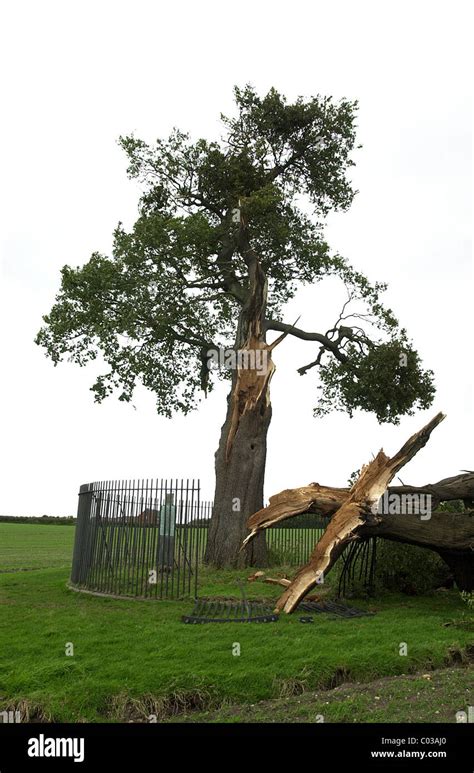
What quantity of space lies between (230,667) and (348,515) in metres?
4.85

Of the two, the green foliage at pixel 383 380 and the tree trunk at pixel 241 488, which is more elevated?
the green foliage at pixel 383 380

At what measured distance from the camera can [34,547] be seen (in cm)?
3444

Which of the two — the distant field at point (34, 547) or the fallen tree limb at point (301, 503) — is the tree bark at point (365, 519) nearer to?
the fallen tree limb at point (301, 503)

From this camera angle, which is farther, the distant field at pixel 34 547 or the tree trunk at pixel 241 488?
the distant field at pixel 34 547

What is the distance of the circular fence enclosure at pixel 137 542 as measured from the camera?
15641mm


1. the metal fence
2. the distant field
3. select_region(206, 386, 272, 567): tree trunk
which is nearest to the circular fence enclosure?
the metal fence

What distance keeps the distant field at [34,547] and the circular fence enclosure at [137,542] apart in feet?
27.0

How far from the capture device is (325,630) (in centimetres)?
1167

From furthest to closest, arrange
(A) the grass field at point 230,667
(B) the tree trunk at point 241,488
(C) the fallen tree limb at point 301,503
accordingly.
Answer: (B) the tree trunk at point 241,488
(C) the fallen tree limb at point 301,503
(A) the grass field at point 230,667

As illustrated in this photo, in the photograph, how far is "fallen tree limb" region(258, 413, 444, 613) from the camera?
1313 centimetres

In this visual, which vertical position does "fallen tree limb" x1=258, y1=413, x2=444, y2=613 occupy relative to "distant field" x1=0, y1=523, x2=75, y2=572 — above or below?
above

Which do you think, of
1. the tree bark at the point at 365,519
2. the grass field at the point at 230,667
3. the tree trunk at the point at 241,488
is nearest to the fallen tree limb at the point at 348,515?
the tree bark at the point at 365,519

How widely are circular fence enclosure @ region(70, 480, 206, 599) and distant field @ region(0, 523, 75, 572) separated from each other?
8.22 m

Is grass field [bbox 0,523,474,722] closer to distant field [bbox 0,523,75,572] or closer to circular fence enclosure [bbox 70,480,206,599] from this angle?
circular fence enclosure [bbox 70,480,206,599]
